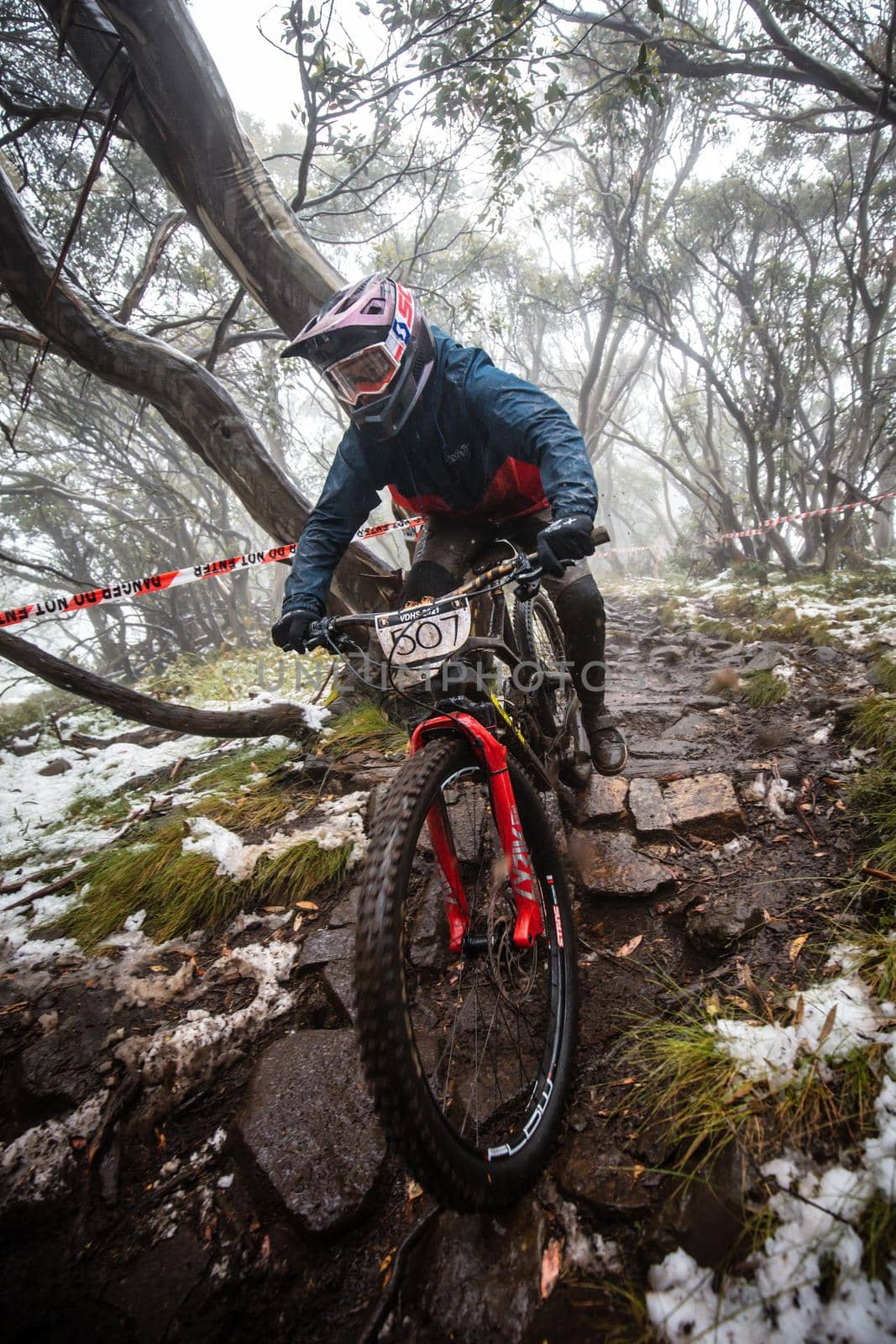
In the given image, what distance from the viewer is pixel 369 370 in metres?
2.15

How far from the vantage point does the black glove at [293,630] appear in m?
2.07

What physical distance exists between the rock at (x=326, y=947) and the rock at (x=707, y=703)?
3185 mm

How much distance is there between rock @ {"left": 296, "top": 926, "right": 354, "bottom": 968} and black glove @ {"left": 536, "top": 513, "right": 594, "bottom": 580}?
5.36 ft

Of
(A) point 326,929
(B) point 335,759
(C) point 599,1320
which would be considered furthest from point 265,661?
(C) point 599,1320

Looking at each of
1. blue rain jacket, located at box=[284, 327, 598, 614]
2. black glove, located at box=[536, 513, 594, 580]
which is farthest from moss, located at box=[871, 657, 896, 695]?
black glove, located at box=[536, 513, 594, 580]

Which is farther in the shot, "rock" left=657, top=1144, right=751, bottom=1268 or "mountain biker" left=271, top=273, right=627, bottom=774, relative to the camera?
"mountain biker" left=271, top=273, right=627, bottom=774

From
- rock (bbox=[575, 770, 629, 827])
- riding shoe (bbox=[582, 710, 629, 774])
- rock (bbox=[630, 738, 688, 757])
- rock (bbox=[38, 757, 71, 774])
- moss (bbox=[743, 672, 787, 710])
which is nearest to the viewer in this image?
rock (bbox=[575, 770, 629, 827])

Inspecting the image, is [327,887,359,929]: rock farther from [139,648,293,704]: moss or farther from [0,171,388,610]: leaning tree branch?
[139,648,293,704]: moss

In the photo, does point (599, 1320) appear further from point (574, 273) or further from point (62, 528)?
point (574, 273)

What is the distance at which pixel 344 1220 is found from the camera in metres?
1.36

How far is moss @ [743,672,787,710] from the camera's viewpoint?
154 inches

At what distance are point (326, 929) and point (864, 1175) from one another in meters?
1.89

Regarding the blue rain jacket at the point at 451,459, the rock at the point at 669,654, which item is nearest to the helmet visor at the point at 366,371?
the blue rain jacket at the point at 451,459

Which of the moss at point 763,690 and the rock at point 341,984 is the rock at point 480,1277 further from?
the moss at point 763,690
